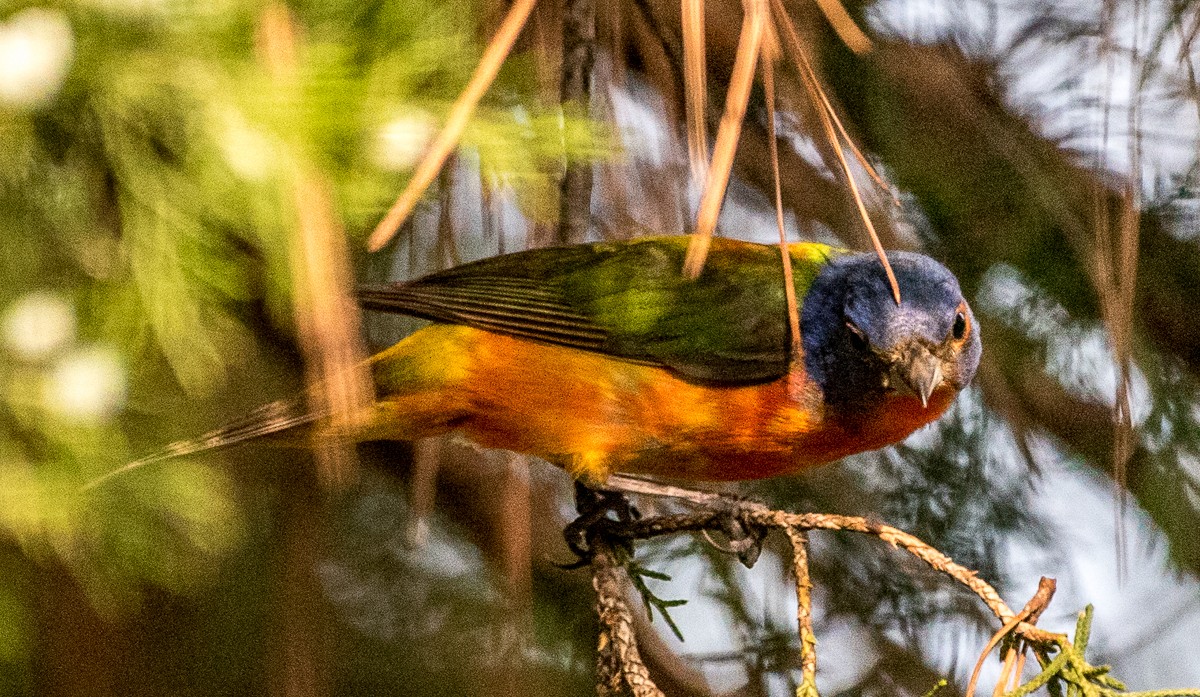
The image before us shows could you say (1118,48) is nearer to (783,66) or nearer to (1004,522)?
(783,66)

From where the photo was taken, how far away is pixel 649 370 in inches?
88.6

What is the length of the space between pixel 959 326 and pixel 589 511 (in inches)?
30.7

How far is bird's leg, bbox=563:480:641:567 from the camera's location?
7.02 ft

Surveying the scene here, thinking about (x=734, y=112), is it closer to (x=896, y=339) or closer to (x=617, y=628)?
(x=617, y=628)

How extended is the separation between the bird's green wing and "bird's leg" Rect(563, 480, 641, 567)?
0.27 meters

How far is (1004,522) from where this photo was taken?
271cm

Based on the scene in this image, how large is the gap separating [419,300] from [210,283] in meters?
0.68

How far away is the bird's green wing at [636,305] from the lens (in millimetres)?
2174

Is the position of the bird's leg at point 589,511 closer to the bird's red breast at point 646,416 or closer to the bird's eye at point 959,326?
the bird's red breast at point 646,416

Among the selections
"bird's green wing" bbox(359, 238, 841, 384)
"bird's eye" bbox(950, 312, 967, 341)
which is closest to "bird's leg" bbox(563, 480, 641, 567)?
"bird's green wing" bbox(359, 238, 841, 384)

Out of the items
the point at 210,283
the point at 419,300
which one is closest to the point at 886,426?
the point at 419,300

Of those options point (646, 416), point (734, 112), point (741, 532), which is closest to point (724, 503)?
point (741, 532)

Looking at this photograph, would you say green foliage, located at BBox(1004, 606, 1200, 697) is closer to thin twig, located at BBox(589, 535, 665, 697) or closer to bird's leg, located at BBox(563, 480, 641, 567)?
thin twig, located at BBox(589, 535, 665, 697)

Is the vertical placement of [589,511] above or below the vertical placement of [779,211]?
below
